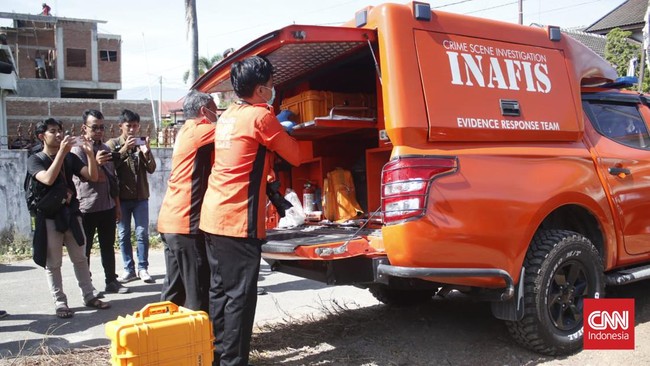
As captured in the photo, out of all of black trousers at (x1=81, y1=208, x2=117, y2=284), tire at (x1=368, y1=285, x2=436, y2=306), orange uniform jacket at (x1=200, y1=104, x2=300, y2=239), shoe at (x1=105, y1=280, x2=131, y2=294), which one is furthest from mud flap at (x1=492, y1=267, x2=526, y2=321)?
black trousers at (x1=81, y1=208, x2=117, y2=284)

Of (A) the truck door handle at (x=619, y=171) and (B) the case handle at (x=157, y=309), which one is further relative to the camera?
(A) the truck door handle at (x=619, y=171)

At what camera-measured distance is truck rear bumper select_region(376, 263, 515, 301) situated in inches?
130

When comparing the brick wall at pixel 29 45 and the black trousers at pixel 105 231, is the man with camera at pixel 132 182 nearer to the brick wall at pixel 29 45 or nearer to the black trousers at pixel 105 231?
the black trousers at pixel 105 231

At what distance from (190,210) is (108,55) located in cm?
4807

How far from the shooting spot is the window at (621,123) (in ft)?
15.3

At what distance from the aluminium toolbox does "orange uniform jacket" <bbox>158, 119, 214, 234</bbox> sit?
65 cm

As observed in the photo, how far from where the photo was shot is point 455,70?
368 cm

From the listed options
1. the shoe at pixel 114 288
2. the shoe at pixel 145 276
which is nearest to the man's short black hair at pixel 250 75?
the shoe at pixel 114 288

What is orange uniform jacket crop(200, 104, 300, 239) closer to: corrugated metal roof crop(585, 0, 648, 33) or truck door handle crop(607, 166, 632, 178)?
truck door handle crop(607, 166, 632, 178)

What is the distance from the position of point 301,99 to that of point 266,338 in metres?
1.96

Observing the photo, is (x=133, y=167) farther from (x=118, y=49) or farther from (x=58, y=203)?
(x=118, y=49)

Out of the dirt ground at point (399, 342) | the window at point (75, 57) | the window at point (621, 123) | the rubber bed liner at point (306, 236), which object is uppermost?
the window at point (75, 57)

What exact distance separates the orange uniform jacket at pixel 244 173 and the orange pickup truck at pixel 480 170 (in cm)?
42

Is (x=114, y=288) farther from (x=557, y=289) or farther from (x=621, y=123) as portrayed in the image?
(x=621, y=123)
